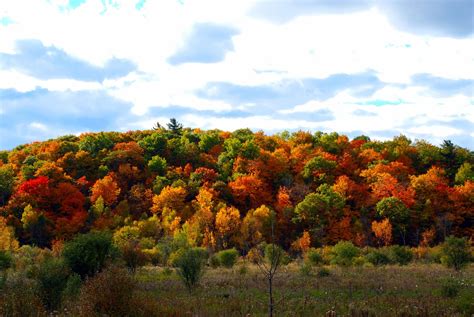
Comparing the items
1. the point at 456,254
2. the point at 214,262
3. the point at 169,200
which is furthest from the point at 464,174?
the point at 214,262

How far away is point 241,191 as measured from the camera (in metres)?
70.2

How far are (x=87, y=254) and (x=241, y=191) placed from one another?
44.3m

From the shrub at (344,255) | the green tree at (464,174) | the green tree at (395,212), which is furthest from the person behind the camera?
the green tree at (464,174)

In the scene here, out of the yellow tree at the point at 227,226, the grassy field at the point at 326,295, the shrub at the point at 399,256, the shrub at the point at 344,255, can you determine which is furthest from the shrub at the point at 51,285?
the yellow tree at the point at 227,226

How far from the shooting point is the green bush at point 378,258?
4072 cm

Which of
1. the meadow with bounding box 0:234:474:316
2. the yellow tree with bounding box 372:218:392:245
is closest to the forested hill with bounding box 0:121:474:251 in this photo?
→ the yellow tree with bounding box 372:218:392:245

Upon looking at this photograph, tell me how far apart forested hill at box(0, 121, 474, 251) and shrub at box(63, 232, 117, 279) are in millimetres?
25835

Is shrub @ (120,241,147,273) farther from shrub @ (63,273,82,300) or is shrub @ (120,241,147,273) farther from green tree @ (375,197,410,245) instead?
green tree @ (375,197,410,245)

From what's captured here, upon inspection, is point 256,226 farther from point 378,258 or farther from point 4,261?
point 4,261

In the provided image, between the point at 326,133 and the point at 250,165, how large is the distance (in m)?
22.2

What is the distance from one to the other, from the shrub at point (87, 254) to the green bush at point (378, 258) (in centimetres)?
2282

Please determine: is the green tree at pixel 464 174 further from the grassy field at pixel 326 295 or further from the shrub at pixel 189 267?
the shrub at pixel 189 267

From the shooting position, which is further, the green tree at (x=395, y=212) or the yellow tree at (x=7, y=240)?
the green tree at (x=395, y=212)

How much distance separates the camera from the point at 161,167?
A: 77.6 metres
